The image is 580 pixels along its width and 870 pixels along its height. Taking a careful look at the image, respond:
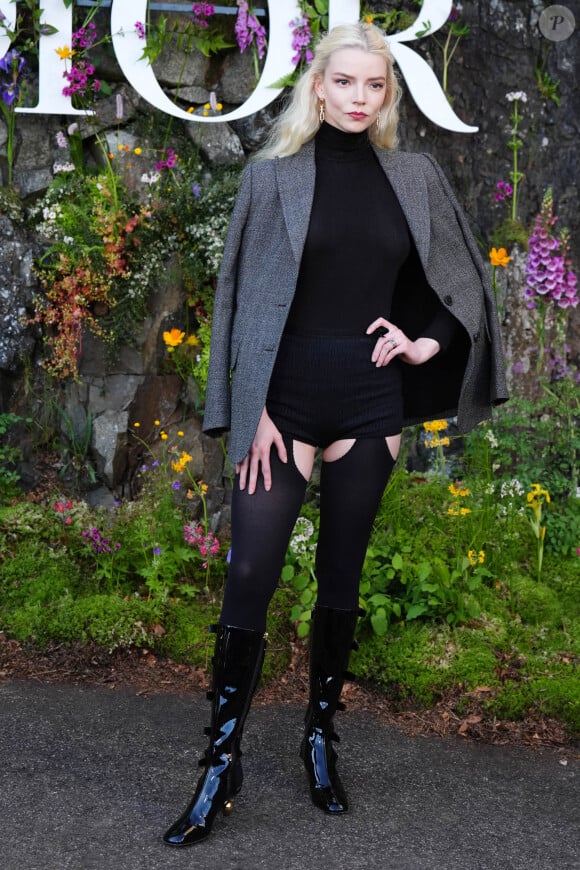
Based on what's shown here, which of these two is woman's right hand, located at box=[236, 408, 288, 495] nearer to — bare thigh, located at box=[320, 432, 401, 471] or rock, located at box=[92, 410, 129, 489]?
bare thigh, located at box=[320, 432, 401, 471]

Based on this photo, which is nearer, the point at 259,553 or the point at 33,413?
the point at 259,553

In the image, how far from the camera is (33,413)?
15.5ft

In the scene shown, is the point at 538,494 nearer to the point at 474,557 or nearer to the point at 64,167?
the point at 474,557

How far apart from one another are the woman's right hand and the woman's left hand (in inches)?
12.9

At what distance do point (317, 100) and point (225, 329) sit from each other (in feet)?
2.14

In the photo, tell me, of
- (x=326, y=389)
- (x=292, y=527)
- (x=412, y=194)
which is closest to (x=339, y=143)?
(x=412, y=194)

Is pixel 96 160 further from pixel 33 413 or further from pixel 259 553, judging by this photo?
pixel 259 553

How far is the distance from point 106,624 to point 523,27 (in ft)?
11.6

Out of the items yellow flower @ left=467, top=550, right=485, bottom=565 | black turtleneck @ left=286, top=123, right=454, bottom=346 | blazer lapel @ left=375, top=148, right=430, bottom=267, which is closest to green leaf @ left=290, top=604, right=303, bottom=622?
yellow flower @ left=467, top=550, right=485, bottom=565

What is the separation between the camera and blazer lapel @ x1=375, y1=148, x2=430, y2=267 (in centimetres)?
262

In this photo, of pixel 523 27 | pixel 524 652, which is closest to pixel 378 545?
pixel 524 652

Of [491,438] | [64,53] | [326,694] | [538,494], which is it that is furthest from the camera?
[64,53]

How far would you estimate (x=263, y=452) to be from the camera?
2.51 meters

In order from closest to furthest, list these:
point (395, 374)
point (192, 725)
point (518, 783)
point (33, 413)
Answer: point (395, 374), point (518, 783), point (192, 725), point (33, 413)
